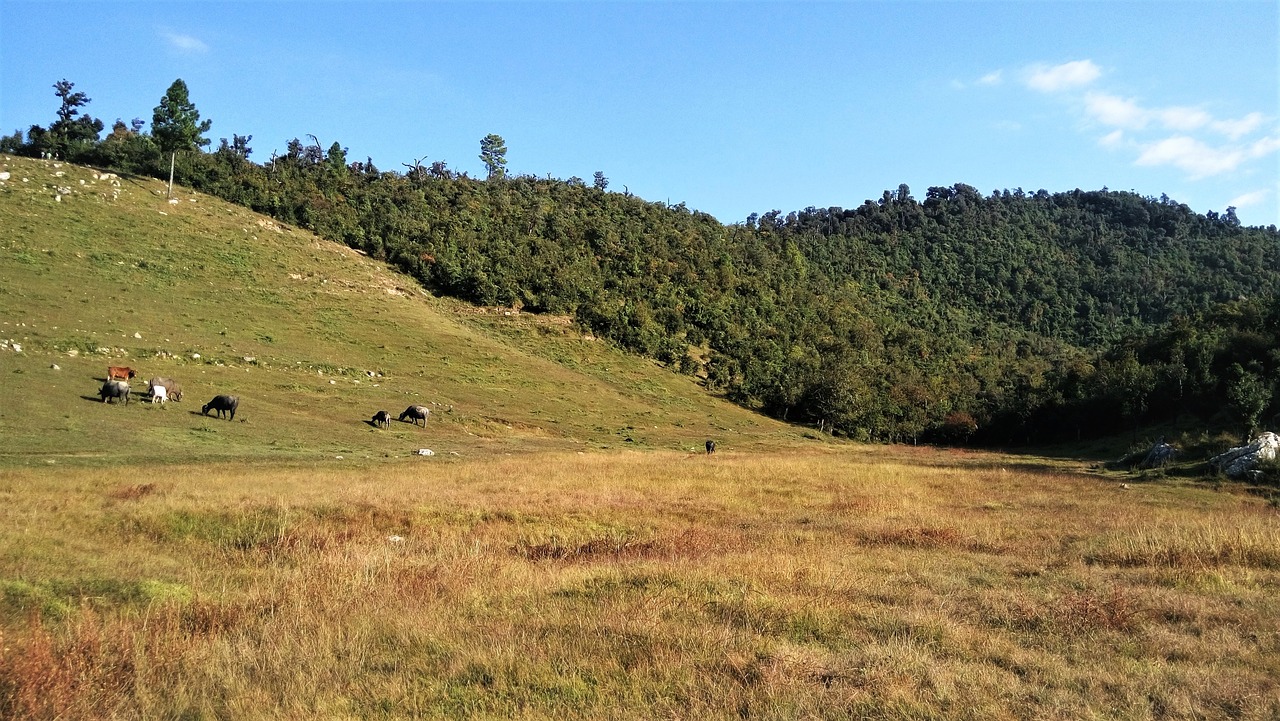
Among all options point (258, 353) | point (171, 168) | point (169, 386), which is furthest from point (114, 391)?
point (171, 168)

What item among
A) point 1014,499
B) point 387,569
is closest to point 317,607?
point 387,569

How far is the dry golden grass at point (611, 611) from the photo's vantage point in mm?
5598

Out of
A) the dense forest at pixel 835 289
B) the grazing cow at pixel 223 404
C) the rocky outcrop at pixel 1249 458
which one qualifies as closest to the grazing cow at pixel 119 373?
the grazing cow at pixel 223 404

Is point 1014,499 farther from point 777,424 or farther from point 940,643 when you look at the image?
point 777,424

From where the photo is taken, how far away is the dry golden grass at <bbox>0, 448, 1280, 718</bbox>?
18.4 ft

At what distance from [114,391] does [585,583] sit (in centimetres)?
3218

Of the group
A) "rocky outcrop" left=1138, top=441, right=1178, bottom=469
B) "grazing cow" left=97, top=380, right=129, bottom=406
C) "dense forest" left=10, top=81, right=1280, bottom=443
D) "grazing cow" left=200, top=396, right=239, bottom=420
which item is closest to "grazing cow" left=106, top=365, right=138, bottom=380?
"grazing cow" left=97, top=380, right=129, bottom=406

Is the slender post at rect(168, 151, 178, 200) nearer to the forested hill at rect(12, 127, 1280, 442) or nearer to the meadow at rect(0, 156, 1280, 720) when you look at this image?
the forested hill at rect(12, 127, 1280, 442)

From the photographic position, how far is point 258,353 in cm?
4819

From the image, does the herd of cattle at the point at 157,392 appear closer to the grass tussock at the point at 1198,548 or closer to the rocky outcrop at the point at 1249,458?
the grass tussock at the point at 1198,548

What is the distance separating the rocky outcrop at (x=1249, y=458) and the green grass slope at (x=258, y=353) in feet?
94.8

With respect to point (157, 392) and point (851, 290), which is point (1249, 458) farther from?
point (851, 290)

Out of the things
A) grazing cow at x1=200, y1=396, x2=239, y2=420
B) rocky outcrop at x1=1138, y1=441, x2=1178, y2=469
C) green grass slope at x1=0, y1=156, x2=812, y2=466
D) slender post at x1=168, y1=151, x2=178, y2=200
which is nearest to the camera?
green grass slope at x1=0, y1=156, x2=812, y2=466

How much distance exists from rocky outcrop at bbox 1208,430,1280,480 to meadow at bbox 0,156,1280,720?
128 centimetres
